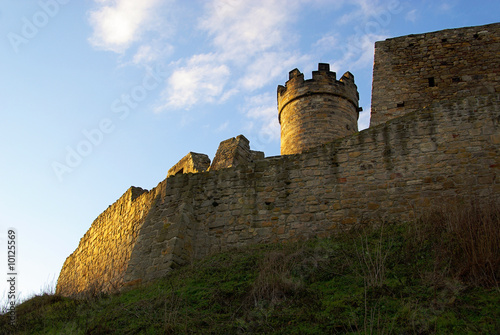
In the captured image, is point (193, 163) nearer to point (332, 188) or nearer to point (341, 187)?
point (332, 188)

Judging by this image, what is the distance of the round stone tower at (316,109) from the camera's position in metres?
17.7

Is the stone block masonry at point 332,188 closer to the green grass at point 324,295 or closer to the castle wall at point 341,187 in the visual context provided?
the castle wall at point 341,187

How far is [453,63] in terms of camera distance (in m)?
15.0

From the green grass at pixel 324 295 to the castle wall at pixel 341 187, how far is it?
1.14 m

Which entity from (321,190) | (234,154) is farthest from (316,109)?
(321,190)

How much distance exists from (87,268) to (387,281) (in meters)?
10.6

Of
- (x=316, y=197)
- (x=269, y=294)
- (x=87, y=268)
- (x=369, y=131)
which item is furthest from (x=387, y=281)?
(x=87, y=268)

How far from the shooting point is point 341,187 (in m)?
11.5

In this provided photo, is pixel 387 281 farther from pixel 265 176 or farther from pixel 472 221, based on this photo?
pixel 265 176

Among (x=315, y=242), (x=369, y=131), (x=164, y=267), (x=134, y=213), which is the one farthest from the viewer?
(x=134, y=213)

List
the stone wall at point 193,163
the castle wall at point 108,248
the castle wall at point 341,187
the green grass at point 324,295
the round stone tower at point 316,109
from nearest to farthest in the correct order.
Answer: the green grass at point 324,295
the castle wall at point 341,187
the castle wall at point 108,248
the stone wall at point 193,163
the round stone tower at point 316,109

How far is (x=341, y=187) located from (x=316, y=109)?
23.0 feet

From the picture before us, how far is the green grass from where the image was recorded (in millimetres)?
6570

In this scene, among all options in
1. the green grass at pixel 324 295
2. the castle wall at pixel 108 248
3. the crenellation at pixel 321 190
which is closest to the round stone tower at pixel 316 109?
the crenellation at pixel 321 190
